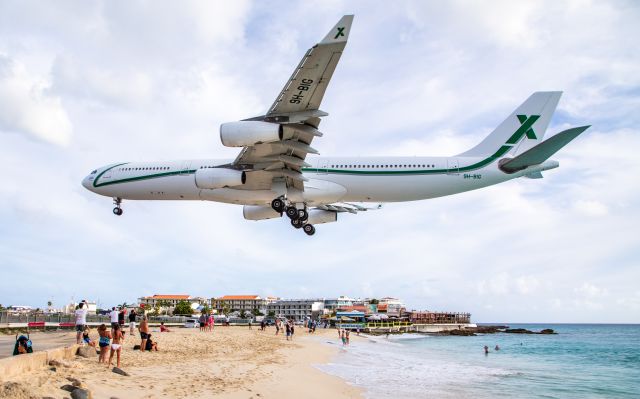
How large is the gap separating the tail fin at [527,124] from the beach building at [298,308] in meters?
108

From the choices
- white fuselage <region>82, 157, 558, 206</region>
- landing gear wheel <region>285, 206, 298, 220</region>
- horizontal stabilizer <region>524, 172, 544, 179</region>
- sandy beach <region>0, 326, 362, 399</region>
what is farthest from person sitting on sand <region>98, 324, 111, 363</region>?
horizontal stabilizer <region>524, 172, 544, 179</region>

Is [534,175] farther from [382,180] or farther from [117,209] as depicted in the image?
[117,209]

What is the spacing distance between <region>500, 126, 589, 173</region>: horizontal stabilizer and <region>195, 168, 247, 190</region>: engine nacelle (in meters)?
12.4

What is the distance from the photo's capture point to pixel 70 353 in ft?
50.3

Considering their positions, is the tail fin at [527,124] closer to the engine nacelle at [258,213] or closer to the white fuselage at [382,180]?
the white fuselage at [382,180]

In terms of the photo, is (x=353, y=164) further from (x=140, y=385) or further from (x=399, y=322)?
(x=399, y=322)

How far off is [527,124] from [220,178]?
Answer: 16.1m

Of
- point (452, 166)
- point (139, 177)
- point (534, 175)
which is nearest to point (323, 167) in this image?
point (452, 166)

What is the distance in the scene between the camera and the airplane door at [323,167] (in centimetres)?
2784

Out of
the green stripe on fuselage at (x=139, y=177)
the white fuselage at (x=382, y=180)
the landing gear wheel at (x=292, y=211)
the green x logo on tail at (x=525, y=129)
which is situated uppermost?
the green x logo on tail at (x=525, y=129)

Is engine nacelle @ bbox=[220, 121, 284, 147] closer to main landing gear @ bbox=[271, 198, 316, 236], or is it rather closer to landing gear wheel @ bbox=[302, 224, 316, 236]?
main landing gear @ bbox=[271, 198, 316, 236]

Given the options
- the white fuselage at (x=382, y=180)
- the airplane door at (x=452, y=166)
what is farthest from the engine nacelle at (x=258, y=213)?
the airplane door at (x=452, y=166)

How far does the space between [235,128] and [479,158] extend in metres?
12.9

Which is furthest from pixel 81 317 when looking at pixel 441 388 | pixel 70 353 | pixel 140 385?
pixel 441 388
